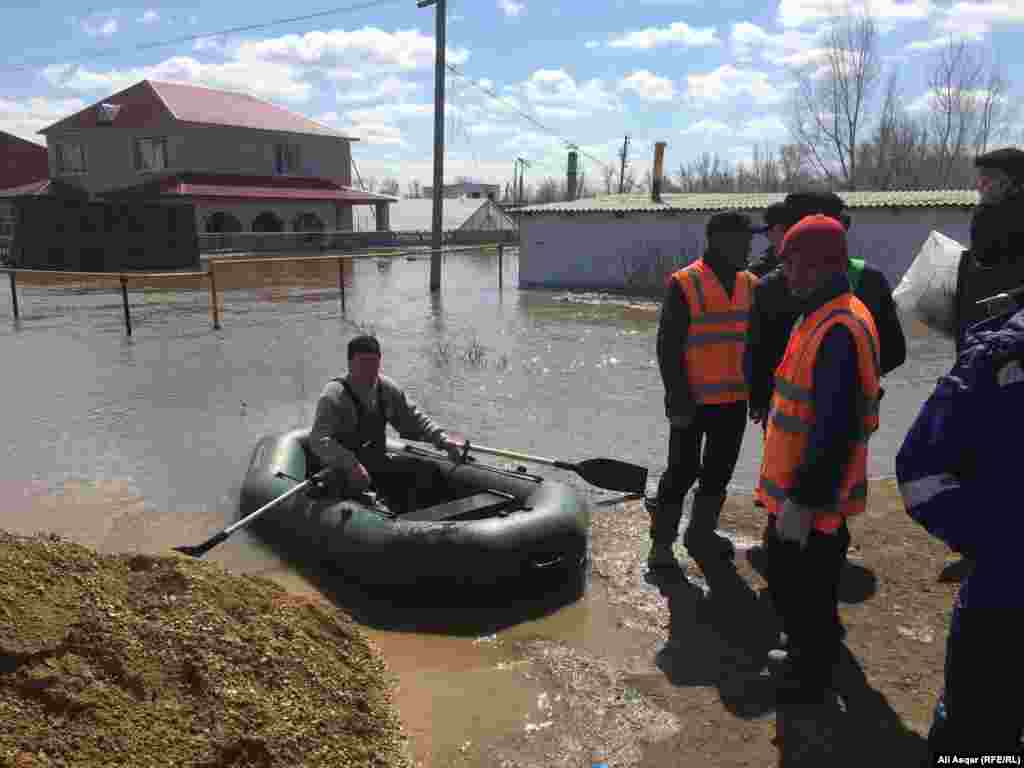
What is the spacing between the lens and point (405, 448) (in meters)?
5.51

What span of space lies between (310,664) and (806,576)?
6.11ft

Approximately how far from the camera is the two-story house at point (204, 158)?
37375 millimetres

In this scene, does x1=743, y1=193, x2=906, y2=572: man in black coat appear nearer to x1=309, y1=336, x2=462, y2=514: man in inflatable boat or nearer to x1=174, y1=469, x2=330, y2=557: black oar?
x1=309, y1=336, x2=462, y2=514: man in inflatable boat

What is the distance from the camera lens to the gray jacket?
186 inches

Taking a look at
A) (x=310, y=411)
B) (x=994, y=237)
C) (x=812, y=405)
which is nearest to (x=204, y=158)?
(x=310, y=411)

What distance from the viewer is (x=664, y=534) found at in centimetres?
459

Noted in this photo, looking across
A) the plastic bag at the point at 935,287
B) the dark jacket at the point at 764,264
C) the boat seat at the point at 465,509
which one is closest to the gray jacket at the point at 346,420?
the boat seat at the point at 465,509

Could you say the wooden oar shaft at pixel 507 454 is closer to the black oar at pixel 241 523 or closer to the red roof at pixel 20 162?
the black oar at pixel 241 523

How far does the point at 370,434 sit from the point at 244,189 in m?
36.2

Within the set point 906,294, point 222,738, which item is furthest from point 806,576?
point 906,294

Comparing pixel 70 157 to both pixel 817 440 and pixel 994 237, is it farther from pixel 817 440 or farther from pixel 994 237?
pixel 994 237

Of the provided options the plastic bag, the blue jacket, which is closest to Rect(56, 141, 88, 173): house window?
the plastic bag

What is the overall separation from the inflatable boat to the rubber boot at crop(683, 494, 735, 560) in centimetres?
66

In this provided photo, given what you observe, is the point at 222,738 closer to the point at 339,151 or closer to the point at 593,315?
the point at 593,315
